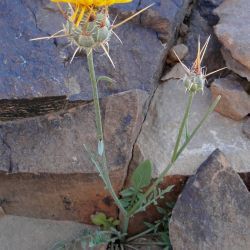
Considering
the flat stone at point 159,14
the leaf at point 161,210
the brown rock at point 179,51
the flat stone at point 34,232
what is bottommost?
the flat stone at point 34,232

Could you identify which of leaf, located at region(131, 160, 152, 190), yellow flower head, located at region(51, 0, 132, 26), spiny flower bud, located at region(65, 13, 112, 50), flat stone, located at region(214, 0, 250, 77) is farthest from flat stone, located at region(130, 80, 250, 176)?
yellow flower head, located at region(51, 0, 132, 26)

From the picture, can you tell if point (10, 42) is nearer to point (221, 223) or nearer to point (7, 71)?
point (7, 71)

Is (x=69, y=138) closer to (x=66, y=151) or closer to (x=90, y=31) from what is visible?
(x=66, y=151)

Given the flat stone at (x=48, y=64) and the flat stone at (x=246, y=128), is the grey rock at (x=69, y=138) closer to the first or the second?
the flat stone at (x=48, y=64)

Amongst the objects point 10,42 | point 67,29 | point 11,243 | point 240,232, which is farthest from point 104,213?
point 67,29

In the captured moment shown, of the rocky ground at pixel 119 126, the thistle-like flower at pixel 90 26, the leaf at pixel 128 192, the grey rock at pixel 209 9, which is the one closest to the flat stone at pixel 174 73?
the rocky ground at pixel 119 126

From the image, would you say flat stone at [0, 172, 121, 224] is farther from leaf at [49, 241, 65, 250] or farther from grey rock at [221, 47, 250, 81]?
grey rock at [221, 47, 250, 81]
